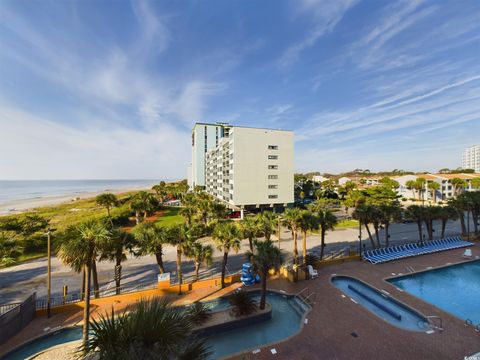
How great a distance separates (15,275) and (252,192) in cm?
3913

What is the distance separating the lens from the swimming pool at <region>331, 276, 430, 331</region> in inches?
591

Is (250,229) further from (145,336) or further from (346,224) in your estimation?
(346,224)

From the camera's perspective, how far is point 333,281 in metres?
21.2

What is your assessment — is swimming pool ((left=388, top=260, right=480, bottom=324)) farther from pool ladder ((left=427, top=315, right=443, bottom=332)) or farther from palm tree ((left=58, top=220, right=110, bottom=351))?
palm tree ((left=58, top=220, right=110, bottom=351))

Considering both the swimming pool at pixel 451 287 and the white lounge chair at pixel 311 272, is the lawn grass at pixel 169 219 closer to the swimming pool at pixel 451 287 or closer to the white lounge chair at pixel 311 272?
the white lounge chair at pixel 311 272

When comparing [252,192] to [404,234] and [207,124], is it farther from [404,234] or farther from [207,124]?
[207,124]

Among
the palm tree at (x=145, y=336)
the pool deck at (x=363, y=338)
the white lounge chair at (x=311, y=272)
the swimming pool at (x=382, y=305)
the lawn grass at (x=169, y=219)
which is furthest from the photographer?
the lawn grass at (x=169, y=219)

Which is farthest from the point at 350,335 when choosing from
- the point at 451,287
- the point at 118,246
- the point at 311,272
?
the point at 118,246

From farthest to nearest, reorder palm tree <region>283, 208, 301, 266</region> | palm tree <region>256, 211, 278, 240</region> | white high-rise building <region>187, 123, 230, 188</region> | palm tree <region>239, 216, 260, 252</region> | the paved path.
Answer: white high-rise building <region>187, 123, 230, 188</region> < palm tree <region>283, 208, 301, 266</region> < palm tree <region>256, 211, 278, 240</region> < palm tree <region>239, 216, 260, 252</region> < the paved path

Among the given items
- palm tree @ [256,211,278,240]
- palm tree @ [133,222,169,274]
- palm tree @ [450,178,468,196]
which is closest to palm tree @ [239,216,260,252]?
palm tree @ [256,211,278,240]

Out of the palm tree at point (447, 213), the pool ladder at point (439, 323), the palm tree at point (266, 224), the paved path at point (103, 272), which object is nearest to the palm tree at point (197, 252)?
the paved path at point (103, 272)

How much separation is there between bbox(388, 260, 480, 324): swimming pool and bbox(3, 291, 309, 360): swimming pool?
35.9 ft

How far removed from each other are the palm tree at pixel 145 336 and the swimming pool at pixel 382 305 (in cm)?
1552

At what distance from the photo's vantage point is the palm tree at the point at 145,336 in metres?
5.11
